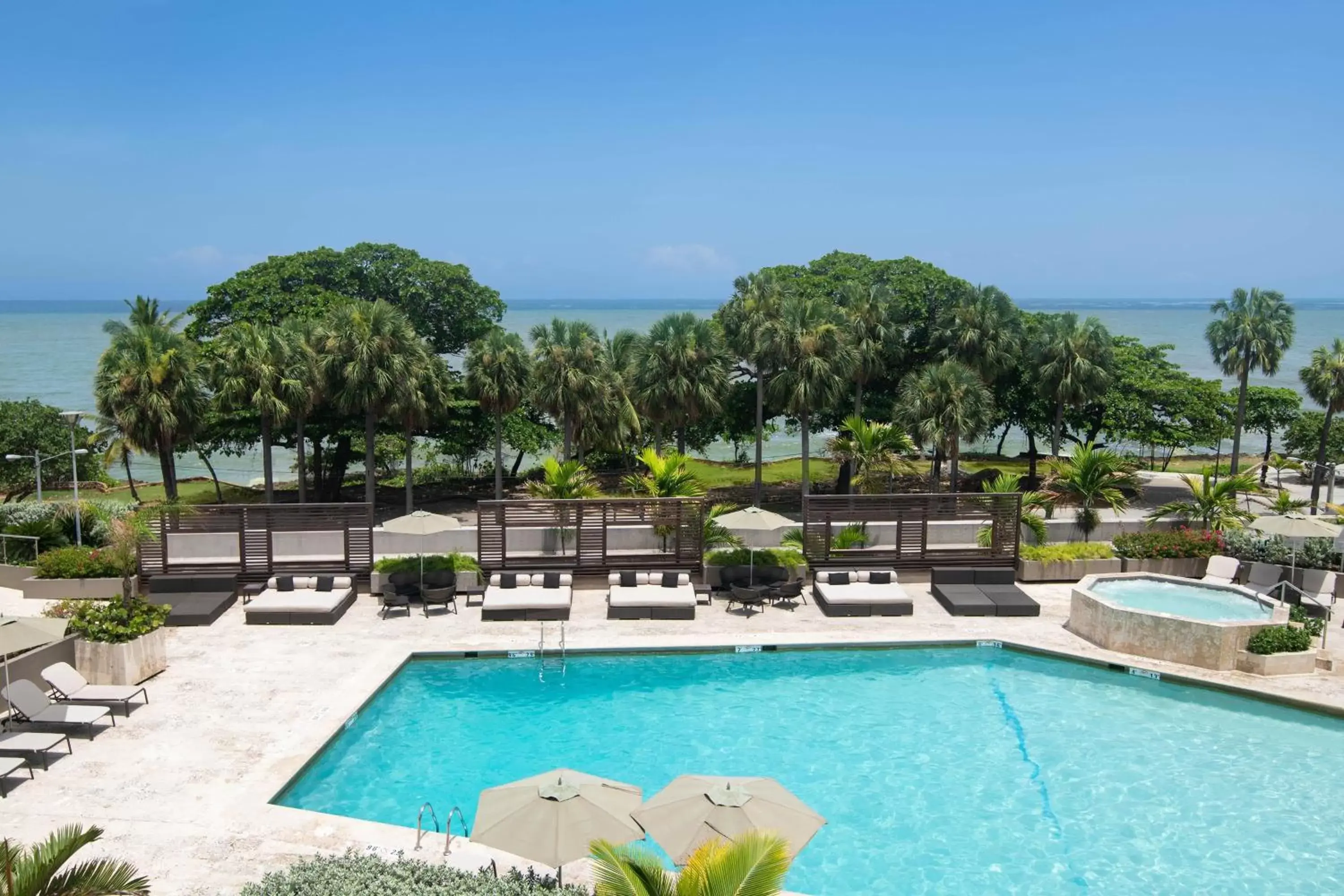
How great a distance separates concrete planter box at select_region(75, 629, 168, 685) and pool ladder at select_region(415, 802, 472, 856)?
6.26 meters

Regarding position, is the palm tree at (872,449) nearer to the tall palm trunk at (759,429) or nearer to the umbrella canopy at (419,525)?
the tall palm trunk at (759,429)

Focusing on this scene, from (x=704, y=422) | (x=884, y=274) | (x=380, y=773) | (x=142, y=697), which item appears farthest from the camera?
(x=884, y=274)

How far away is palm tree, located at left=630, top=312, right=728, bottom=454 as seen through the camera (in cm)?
3278

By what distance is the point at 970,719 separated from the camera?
53.3 feet

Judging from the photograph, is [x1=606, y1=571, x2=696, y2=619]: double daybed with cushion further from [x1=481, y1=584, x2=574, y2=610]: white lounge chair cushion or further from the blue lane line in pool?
the blue lane line in pool

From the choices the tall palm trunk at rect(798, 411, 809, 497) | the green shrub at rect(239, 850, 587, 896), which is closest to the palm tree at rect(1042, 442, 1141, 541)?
the tall palm trunk at rect(798, 411, 809, 497)

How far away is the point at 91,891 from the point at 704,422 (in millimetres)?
33439

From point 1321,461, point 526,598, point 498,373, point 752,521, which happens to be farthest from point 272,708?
point 1321,461

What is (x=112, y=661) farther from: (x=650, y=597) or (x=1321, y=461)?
(x=1321, y=461)

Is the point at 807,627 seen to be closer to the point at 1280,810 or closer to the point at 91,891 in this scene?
the point at 1280,810

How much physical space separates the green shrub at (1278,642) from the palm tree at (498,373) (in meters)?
23.3

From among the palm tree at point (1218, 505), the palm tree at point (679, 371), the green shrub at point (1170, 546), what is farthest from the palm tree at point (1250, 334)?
the palm tree at point (679, 371)

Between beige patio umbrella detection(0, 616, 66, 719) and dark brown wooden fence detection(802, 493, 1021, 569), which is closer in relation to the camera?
beige patio umbrella detection(0, 616, 66, 719)

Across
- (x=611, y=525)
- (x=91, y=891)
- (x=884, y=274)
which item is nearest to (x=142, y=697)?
(x=91, y=891)
